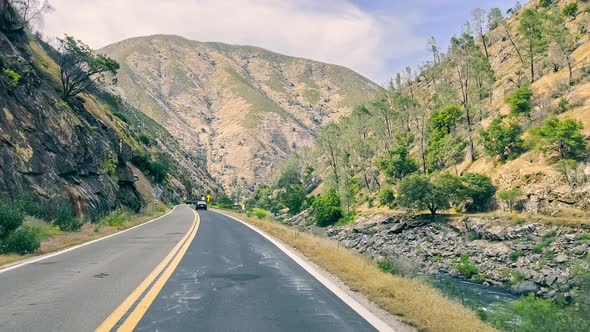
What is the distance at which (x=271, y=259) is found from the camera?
468 inches

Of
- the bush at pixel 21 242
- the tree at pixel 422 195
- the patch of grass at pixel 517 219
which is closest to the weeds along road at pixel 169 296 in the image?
the bush at pixel 21 242

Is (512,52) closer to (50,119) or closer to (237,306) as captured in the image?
(50,119)

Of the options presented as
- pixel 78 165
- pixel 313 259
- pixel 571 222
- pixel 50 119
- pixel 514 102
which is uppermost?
pixel 514 102

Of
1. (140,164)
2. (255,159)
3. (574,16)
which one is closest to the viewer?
(140,164)

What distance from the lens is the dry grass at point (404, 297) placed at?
217 inches

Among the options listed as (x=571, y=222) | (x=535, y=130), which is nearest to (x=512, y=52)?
(x=535, y=130)

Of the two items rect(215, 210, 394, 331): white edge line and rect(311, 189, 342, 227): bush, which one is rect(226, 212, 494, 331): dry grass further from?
rect(311, 189, 342, 227): bush

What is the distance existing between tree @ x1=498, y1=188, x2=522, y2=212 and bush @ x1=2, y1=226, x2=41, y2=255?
1805 inches

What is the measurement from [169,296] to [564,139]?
48.8 meters

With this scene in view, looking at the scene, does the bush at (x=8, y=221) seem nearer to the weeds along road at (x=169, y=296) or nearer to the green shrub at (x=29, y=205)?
the weeds along road at (x=169, y=296)

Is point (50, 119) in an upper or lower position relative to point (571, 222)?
upper

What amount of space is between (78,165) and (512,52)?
99.0 meters

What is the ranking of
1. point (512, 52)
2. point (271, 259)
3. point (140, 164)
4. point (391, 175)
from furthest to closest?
point (512, 52) < point (391, 175) < point (140, 164) < point (271, 259)

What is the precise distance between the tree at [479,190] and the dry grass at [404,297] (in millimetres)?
44644
